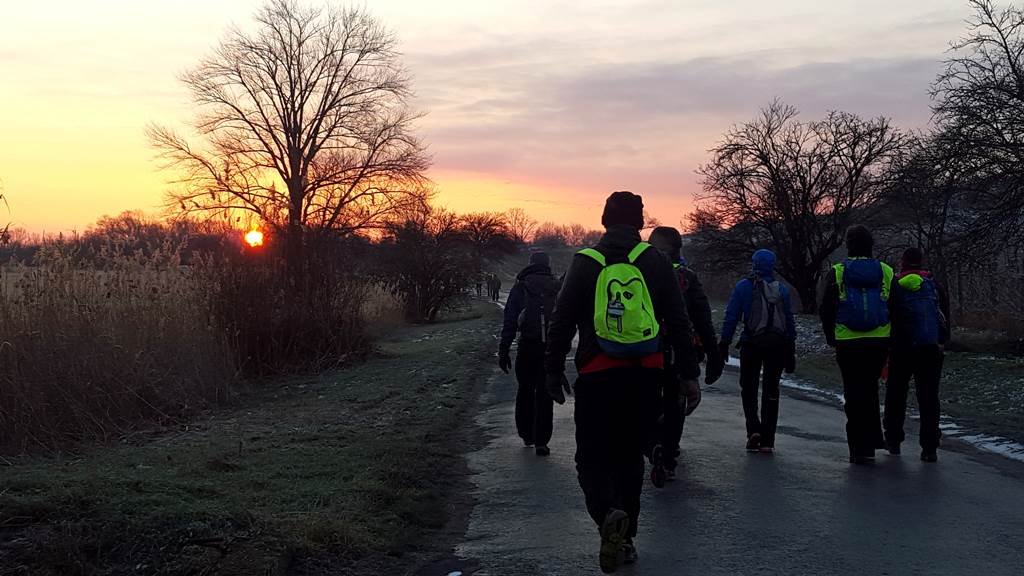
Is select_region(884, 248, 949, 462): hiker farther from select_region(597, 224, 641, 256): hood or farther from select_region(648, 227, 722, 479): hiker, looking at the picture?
select_region(597, 224, 641, 256): hood

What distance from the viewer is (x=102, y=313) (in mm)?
11008

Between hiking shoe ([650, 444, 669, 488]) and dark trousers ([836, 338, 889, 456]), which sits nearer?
hiking shoe ([650, 444, 669, 488])

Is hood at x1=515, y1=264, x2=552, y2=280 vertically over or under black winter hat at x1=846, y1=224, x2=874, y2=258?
under

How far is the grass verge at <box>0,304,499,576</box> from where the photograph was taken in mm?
4859

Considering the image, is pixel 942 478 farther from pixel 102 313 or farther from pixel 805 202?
pixel 805 202

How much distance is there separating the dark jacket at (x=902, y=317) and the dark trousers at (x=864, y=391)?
1.18 ft

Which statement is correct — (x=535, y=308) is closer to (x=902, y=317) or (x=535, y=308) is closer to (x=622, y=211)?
(x=902, y=317)

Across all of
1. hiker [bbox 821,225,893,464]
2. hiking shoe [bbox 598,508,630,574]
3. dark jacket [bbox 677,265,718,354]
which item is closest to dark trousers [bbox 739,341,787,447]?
hiker [bbox 821,225,893,464]

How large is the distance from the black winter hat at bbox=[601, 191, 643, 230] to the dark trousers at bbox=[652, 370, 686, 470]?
2.10m

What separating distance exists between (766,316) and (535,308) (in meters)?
2.23

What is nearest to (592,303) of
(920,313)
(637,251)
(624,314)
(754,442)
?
(624,314)

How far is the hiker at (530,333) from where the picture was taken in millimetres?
9305

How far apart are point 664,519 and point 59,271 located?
8.23 m

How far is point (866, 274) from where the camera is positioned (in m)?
8.21
